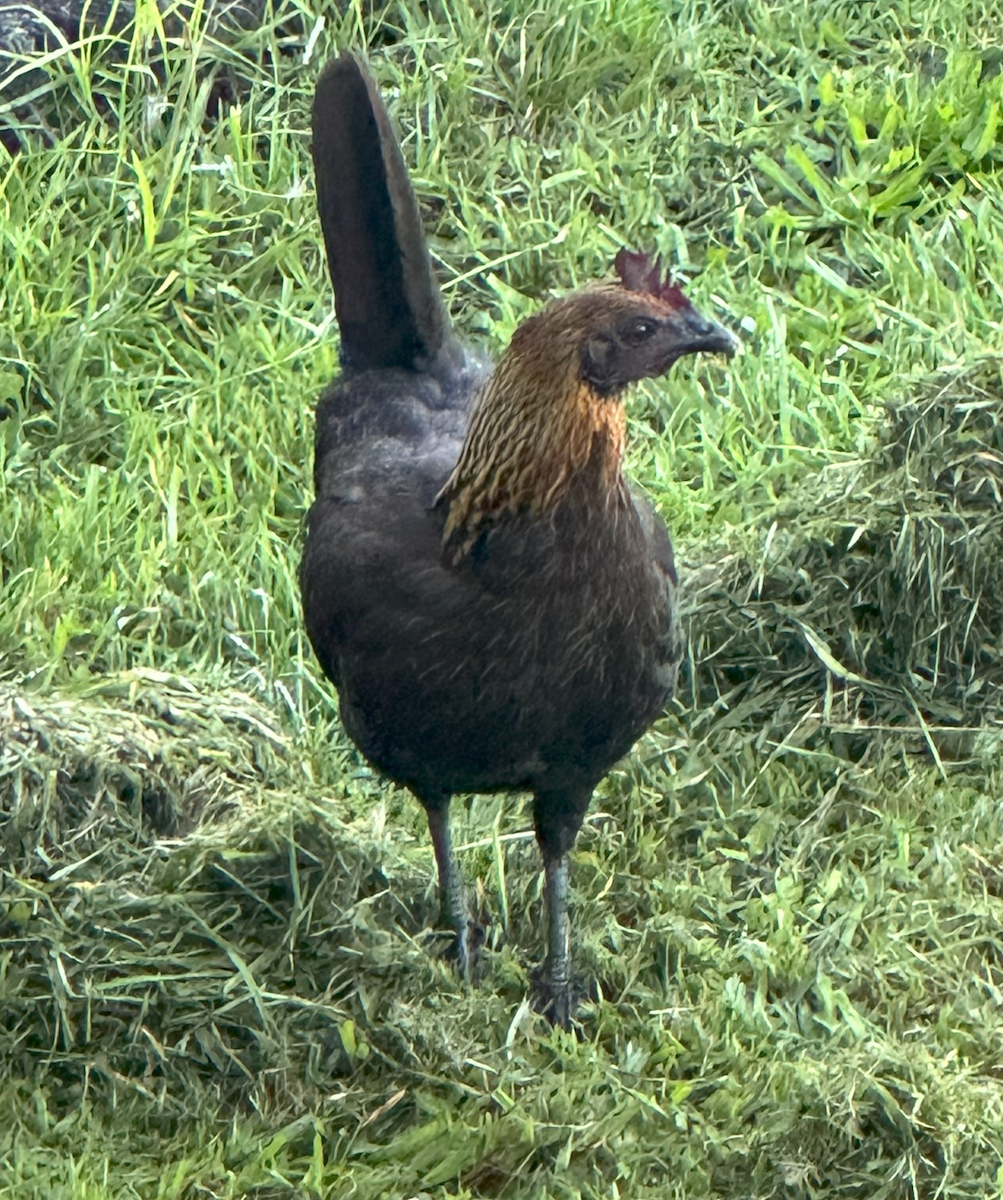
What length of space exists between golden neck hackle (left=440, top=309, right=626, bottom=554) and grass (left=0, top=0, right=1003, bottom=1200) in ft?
2.78

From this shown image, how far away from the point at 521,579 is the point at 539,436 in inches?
9.3

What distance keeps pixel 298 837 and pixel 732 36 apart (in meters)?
3.38

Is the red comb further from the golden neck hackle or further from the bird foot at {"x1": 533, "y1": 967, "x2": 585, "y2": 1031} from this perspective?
the bird foot at {"x1": 533, "y1": 967, "x2": 585, "y2": 1031}

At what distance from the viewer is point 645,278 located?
3.49 meters

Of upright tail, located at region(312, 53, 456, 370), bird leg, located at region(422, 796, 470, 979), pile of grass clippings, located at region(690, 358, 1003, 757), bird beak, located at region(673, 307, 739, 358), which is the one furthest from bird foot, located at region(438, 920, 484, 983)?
bird beak, located at region(673, 307, 739, 358)

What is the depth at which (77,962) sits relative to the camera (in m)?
3.73

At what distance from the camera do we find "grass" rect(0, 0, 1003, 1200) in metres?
3.67

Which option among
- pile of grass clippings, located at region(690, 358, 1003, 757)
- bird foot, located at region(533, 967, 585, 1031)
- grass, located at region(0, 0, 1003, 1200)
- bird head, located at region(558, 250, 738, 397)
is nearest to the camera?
bird head, located at region(558, 250, 738, 397)

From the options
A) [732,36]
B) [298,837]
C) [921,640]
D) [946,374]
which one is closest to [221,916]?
[298,837]

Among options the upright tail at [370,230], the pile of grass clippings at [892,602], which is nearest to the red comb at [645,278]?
the upright tail at [370,230]

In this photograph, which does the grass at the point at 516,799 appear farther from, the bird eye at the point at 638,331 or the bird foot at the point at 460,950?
the bird eye at the point at 638,331

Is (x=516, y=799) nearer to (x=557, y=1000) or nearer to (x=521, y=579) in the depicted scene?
(x=557, y=1000)

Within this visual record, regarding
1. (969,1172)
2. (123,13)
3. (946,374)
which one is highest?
(123,13)

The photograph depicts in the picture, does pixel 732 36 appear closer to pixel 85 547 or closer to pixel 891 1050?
pixel 85 547
